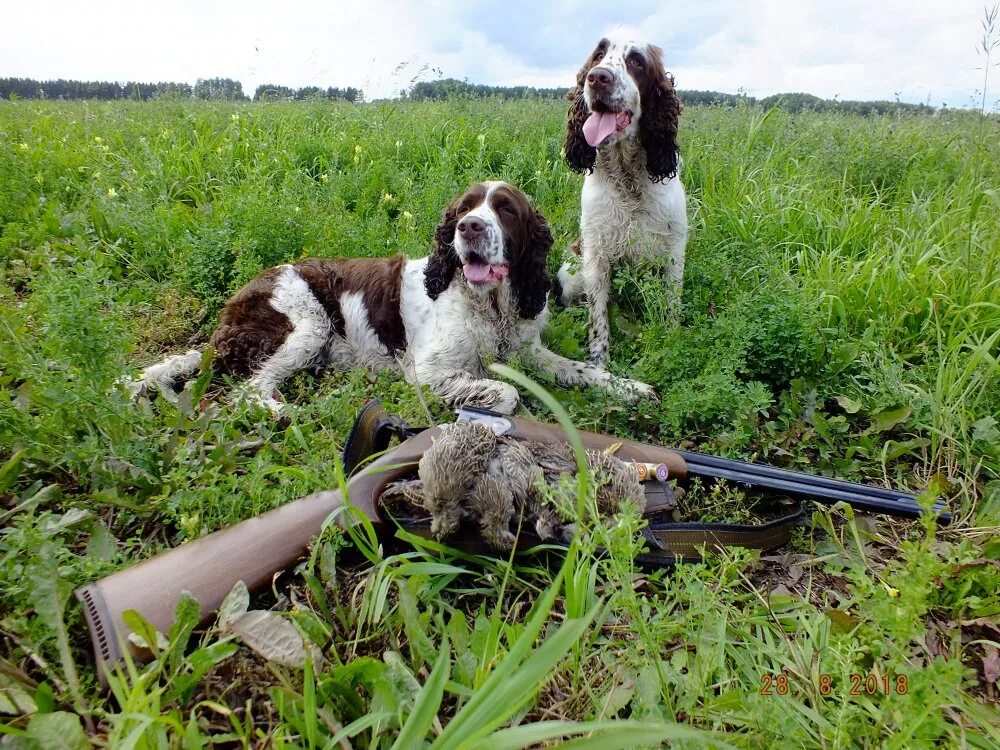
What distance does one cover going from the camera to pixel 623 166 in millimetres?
4457

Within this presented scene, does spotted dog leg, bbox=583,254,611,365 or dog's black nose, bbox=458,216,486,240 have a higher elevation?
dog's black nose, bbox=458,216,486,240

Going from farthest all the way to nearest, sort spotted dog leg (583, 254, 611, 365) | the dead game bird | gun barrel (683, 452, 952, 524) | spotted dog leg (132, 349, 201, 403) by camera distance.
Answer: spotted dog leg (583, 254, 611, 365) < spotted dog leg (132, 349, 201, 403) < gun barrel (683, 452, 952, 524) < the dead game bird

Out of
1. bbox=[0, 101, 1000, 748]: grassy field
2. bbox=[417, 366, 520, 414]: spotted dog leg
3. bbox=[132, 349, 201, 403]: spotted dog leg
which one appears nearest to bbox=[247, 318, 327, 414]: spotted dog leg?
bbox=[0, 101, 1000, 748]: grassy field

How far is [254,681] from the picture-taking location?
6.02 ft

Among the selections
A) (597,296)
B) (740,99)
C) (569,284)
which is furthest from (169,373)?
(740,99)

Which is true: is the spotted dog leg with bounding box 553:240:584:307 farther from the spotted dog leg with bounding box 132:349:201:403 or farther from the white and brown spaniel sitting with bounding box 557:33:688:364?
the spotted dog leg with bounding box 132:349:201:403

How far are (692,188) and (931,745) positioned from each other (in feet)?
17.9

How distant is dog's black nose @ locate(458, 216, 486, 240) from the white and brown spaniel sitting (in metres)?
0.80

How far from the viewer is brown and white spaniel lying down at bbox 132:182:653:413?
389cm

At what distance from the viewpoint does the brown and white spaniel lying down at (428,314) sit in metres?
3.89

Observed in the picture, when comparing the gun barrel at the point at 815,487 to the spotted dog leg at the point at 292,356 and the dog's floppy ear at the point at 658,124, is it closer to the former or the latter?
the dog's floppy ear at the point at 658,124

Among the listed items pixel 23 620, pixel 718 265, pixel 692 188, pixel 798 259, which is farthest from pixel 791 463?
pixel 692 188

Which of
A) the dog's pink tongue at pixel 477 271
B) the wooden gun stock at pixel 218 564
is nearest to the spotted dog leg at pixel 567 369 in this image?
the dog's pink tongue at pixel 477 271

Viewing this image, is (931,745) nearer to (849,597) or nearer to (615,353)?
(849,597)
